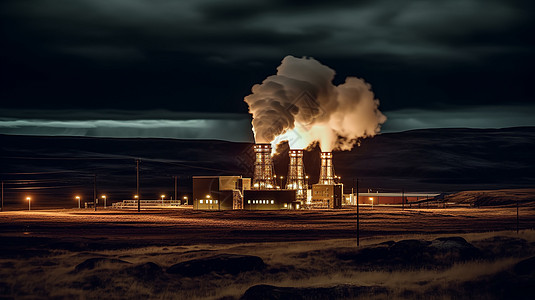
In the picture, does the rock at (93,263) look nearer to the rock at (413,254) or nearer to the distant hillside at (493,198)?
the rock at (413,254)

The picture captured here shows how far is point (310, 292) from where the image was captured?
2938 cm

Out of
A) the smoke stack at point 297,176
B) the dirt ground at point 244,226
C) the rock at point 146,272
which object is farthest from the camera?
the smoke stack at point 297,176

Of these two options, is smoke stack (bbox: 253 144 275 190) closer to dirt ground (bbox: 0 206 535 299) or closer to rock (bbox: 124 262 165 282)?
dirt ground (bbox: 0 206 535 299)

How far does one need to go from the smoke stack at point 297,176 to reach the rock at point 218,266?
7402cm

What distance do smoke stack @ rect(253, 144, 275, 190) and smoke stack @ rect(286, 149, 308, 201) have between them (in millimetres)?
4922

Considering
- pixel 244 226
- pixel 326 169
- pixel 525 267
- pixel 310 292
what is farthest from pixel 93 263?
pixel 326 169

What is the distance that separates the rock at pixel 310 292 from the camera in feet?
93.2

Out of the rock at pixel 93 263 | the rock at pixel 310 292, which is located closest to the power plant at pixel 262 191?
the rock at pixel 93 263

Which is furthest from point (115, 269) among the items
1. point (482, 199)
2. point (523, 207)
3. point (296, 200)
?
point (482, 199)

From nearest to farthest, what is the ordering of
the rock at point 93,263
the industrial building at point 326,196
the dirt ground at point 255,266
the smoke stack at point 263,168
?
1. the dirt ground at point 255,266
2. the rock at point 93,263
3. the smoke stack at point 263,168
4. the industrial building at point 326,196

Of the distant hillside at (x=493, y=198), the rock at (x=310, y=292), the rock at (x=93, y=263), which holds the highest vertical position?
the distant hillside at (x=493, y=198)

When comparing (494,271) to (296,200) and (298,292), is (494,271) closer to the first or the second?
(298,292)

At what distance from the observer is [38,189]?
191750 mm

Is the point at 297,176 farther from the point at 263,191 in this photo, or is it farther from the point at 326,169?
the point at 263,191
